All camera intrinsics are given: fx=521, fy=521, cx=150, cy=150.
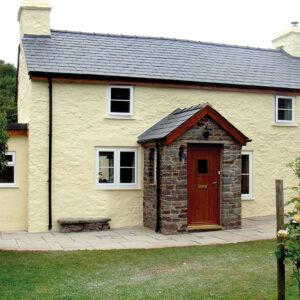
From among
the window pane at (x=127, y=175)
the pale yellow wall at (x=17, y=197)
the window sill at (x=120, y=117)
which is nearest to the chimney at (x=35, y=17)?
the window sill at (x=120, y=117)

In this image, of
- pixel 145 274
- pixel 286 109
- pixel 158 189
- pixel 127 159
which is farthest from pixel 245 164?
pixel 145 274

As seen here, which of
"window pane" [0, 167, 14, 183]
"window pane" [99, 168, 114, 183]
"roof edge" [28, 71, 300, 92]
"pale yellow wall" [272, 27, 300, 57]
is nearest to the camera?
"roof edge" [28, 71, 300, 92]

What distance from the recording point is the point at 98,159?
17.2 meters

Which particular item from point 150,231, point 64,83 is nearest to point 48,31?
point 64,83

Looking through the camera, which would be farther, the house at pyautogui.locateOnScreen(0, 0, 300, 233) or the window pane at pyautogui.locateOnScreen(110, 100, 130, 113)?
the window pane at pyautogui.locateOnScreen(110, 100, 130, 113)

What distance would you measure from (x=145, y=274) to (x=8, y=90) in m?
38.4

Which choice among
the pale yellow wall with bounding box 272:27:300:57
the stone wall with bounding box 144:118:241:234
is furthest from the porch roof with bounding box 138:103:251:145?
the pale yellow wall with bounding box 272:27:300:57

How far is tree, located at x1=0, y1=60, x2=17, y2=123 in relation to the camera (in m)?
39.2

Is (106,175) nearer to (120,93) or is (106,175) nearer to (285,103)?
(120,93)

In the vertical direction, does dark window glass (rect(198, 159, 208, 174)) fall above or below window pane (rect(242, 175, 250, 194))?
above

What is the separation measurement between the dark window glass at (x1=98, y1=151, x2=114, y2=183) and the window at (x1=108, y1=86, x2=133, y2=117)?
1.46 metres

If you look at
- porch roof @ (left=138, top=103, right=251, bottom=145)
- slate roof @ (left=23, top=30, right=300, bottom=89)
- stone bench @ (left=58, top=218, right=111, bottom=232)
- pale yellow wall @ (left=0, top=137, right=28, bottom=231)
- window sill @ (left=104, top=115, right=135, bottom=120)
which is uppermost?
slate roof @ (left=23, top=30, right=300, bottom=89)

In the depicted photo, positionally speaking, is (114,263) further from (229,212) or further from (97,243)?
(229,212)

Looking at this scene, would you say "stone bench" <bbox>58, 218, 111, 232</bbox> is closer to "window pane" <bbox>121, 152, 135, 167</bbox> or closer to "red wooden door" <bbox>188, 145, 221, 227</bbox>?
"window pane" <bbox>121, 152, 135, 167</bbox>
